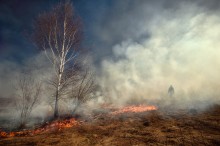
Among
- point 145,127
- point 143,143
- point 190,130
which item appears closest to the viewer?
point 143,143

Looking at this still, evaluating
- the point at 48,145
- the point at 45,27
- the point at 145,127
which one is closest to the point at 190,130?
the point at 145,127

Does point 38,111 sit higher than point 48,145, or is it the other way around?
point 38,111

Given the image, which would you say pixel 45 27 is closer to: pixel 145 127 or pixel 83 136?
pixel 83 136

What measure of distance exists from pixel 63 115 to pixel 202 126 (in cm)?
1134

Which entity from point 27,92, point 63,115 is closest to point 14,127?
point 27,92

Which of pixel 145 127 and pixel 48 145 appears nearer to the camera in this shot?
pixel 48 145

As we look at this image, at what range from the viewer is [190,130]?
31.2 feet

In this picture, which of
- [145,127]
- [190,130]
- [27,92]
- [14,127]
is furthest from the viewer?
[27,92]

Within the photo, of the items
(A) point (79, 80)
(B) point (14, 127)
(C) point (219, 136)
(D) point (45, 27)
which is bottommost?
(C) point (219, 136)

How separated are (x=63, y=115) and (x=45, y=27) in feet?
29.2

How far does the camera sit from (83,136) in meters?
9.60

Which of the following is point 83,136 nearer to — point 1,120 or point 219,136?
point 219,136

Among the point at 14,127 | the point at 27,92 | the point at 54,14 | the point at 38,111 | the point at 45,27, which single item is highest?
the point at 54,14

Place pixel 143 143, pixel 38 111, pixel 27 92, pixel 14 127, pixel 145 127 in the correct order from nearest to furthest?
pixel 143 143
pixel 145 127
pixel 14 127
pixel 27 92
pixel 38 111
